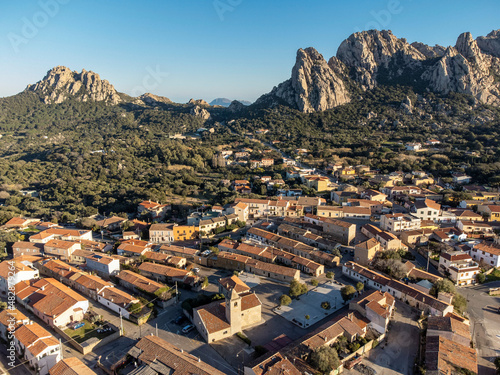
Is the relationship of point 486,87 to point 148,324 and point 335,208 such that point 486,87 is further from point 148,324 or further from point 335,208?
point 148,324

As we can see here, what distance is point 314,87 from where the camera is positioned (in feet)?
312

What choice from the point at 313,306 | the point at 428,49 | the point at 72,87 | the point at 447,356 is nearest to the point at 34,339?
the point at 313,306

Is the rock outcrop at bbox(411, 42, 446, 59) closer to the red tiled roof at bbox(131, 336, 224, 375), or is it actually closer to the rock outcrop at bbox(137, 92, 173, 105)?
the rock outcrop at bbox(137, 92, 173, 105)

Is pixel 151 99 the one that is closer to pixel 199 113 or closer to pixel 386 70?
pixel 199 113

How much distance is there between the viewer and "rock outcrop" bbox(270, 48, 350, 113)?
94.0 m

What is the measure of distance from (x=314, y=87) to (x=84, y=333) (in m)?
89.9

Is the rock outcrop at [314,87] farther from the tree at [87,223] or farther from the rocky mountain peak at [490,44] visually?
the tree at [87,223]

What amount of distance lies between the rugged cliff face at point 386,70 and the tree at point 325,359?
280 feet

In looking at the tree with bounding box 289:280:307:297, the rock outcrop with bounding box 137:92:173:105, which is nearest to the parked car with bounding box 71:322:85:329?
the tree with bounding box 289:280:307:297

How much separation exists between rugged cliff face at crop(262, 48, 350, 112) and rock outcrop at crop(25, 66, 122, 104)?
65.9m

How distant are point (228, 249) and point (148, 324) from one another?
33.2 ft

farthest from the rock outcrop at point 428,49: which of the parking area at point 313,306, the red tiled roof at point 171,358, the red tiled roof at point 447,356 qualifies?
the red tiled roof at point 171,358

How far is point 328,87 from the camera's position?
309ft

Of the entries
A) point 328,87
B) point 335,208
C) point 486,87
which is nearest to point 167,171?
point 335,208
